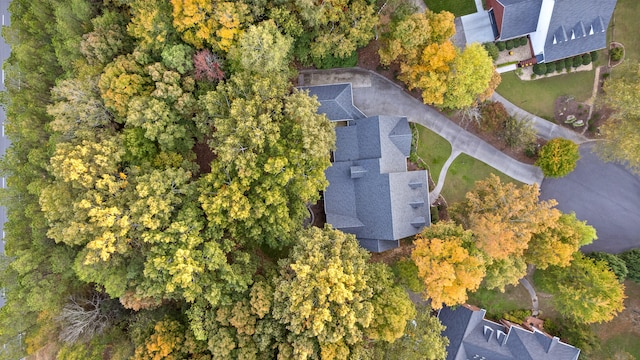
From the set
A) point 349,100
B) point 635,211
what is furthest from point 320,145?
point 635,211

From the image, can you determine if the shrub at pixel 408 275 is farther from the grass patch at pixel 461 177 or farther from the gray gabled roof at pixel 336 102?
the gray gabled roof at pixel 336 102

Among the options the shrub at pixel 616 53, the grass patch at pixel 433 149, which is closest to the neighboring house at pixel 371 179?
the grass patch at pixel 433 149

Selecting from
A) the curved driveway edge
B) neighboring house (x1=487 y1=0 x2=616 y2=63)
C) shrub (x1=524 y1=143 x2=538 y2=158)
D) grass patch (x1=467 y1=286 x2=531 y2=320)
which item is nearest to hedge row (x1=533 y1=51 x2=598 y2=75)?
neighboring house (x1=487 y1=0 x2=616 y2=63)

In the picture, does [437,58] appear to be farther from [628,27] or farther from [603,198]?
[603,198]

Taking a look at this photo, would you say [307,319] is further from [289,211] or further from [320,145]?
[320,145]

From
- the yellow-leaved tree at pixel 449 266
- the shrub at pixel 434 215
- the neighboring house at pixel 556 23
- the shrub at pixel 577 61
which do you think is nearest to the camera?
the yellow-leaved tree at pixel 449 266

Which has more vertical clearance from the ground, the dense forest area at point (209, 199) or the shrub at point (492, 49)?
the shrub at point (492, 49)

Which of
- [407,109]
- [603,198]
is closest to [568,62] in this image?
[603,198]
